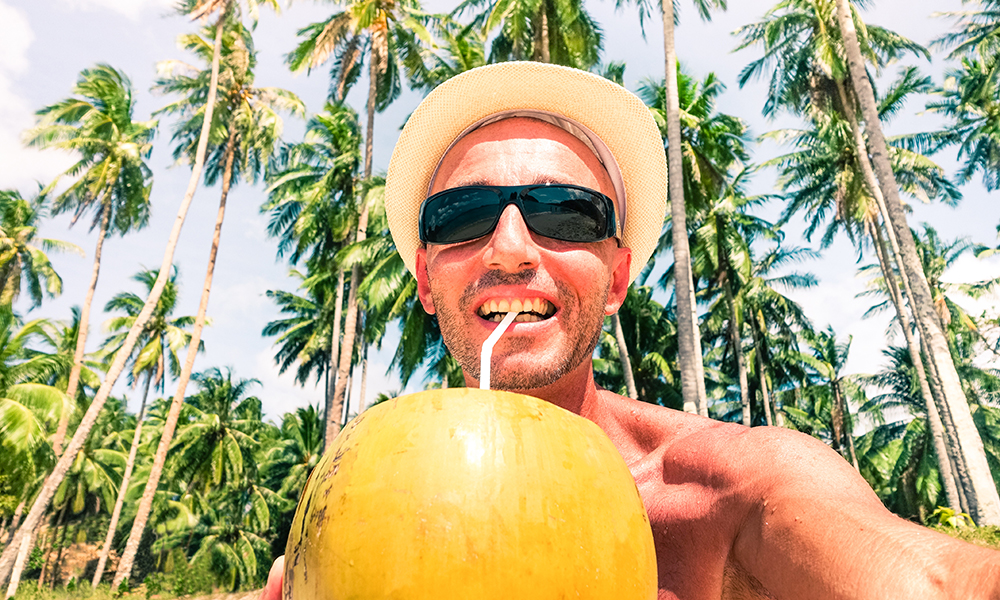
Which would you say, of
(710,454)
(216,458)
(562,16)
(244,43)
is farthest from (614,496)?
(216,458)

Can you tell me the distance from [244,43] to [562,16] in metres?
12.3

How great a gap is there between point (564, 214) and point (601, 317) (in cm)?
25

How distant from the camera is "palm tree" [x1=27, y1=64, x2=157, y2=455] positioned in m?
22.7

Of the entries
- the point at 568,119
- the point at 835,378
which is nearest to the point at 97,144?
the point at 568,119

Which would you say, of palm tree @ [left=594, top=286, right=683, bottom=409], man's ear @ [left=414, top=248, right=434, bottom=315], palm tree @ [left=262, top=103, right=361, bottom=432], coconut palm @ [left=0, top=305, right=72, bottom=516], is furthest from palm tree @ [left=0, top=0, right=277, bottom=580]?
palm tree @ [left=594, top=286, right=683, bottom=409]

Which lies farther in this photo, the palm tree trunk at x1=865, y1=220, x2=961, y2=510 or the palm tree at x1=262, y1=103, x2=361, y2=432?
the palm tree at x1=262, y1=103, x2=361, y2=432

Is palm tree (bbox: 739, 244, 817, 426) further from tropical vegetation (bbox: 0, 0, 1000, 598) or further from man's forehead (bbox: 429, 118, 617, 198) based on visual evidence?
man's forehead (bbox: 429, 118, 617, 198)

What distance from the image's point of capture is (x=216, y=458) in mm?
28781

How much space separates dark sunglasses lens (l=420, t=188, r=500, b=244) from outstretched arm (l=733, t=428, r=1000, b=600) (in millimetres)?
683

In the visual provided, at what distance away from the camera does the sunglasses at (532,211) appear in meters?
1.32

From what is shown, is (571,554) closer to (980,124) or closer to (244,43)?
(244,43)

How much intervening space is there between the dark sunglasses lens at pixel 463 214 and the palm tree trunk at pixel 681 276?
31.4 ft

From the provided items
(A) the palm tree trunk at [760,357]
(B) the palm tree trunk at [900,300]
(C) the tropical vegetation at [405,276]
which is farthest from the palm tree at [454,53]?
(A) the palm tree trunk at [760,357]

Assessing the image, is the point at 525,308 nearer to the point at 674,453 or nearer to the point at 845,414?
the point at 674,453
